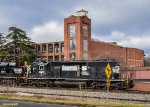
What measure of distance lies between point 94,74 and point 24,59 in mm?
50348

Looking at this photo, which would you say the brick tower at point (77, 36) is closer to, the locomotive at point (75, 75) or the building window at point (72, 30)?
the building window at point (72, 30)

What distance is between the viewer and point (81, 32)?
84000 millimetres

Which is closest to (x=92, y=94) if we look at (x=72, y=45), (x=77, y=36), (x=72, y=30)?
(x=77, y=36)

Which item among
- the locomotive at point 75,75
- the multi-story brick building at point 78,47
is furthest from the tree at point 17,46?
the locomotive at point 75,75

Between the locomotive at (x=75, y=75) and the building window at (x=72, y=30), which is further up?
the building window at (x=72, y=30)

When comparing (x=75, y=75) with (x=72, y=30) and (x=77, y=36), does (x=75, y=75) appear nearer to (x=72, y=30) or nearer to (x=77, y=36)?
(x=77, y=36)

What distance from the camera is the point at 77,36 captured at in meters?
83.9

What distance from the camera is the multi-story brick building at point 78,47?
8394cm

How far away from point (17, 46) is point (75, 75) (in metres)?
51.8

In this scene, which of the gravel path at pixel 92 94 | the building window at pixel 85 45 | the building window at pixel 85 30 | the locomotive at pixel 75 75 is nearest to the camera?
the gravel path at pixel 92 94

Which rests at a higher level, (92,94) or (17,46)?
(17,46)

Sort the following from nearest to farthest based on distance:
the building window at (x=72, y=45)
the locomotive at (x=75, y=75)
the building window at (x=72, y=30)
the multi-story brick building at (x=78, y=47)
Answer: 1. the locomotive at (x=75, y=75)
2. the multi-story brick building at (x=78, y=47)
3. the building window at (x=72, y=45)
4. the building window at (x=72, y=30)

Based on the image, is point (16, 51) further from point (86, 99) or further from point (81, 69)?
point (86, 99)

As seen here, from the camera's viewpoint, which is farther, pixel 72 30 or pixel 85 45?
pixel 72 30
